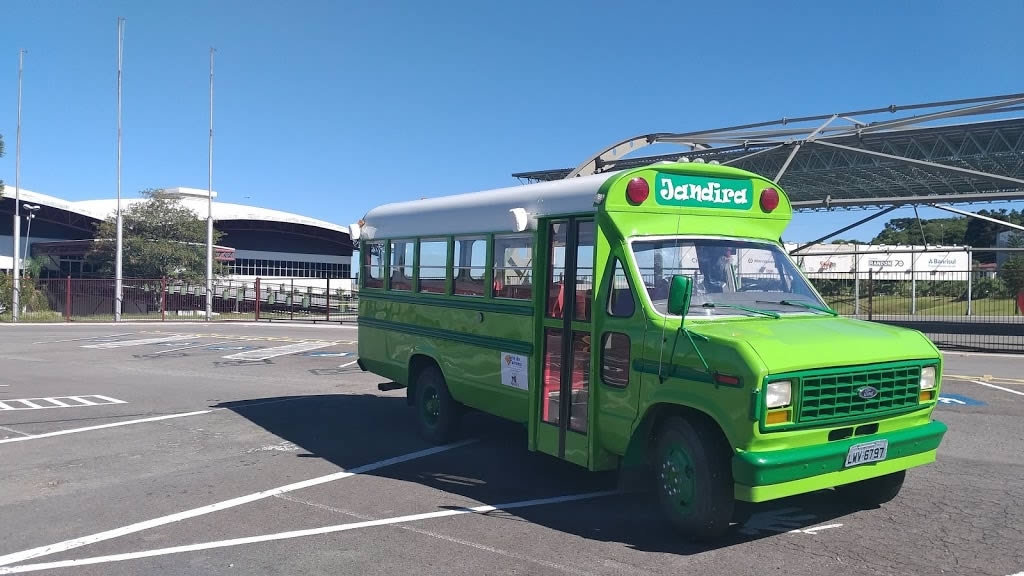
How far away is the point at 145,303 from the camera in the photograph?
38469mm

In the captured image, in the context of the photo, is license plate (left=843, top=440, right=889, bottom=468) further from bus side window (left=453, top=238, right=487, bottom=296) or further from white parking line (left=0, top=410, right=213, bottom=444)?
white parking line (left=0, top=410, right=213, bottom=444)

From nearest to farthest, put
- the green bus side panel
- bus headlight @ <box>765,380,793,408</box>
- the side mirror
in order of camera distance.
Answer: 1. bus headlight @ <box>765,380,793,408</box>
2. the side mirror
3. the green bus side panel

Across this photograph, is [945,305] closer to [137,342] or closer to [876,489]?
[876,489]

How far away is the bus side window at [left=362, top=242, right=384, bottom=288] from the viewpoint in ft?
34.1

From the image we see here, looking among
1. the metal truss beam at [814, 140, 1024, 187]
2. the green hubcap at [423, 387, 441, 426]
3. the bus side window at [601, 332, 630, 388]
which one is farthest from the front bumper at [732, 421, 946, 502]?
the metal truss beam at [814, 140, 1024, 187]

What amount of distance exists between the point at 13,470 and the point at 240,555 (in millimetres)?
3996

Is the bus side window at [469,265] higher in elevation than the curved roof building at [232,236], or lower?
lower

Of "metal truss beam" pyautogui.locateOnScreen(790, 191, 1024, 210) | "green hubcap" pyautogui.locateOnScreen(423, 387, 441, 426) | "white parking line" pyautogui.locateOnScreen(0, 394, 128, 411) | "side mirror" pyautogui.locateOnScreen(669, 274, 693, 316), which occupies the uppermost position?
"metal truss beam" pyautogui.locateOnScreen(790, 191, 1024, 210)

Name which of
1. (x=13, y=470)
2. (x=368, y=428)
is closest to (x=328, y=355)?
(x=368, y=428)

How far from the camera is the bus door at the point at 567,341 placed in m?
6.68

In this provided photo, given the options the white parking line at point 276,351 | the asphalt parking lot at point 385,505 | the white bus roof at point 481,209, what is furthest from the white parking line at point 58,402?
the white parking line at point 276,351

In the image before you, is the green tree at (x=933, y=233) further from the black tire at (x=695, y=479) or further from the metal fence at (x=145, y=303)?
the black tire at (x=695, y=479)

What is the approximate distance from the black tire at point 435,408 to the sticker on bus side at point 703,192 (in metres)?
3.63

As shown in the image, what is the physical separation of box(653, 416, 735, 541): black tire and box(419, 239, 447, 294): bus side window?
3816mm
